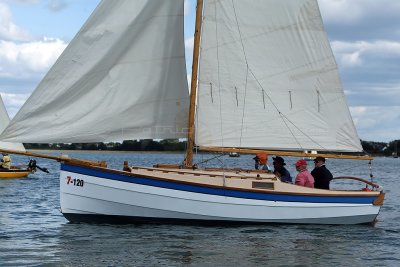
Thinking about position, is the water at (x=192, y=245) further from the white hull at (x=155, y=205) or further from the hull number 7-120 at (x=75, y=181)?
the hull number 7-120 at (x=75, y=181)

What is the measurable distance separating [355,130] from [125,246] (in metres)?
8.59

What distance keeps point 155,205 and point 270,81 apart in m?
5.29

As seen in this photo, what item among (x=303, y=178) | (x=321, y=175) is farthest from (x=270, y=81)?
(x=321, y=175)

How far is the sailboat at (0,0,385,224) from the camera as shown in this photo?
19484mm

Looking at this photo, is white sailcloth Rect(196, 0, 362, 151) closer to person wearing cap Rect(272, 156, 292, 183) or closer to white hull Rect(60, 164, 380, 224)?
person wearing cap Rect(272, 156, 292, 183)

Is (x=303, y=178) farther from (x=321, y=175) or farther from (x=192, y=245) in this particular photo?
(x=192, y=245)

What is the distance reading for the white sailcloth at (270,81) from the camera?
21.1 m

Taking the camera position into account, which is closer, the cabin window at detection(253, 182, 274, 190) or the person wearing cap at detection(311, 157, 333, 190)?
the cabin window at detection(253, 182, 274, 190)

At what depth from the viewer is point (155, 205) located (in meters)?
19.8

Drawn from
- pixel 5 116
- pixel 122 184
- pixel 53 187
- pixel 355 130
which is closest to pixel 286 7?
pixel 355 130

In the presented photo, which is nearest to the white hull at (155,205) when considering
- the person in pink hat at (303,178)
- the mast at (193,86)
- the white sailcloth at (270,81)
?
the person in pink hat at (303,178)

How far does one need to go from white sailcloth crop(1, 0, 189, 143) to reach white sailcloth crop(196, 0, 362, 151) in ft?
3.13

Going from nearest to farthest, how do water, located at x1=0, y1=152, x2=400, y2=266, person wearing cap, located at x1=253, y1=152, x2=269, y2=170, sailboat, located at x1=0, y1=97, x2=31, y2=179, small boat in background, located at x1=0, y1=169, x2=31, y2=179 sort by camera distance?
1. water, located at x1=0, y1=152, x2=400, y2=266
2. person wearing cap, located at x1=253, y1=152, x2=269, y2=170
3. sailboat, located at x1=0, y1=97, x2=31, y2=179
4. small boat in background, located at x1=0, y1=169, x2=31, y2=179

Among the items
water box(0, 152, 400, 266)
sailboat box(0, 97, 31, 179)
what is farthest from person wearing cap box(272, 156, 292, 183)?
sailboat box(0, 97, 31, 179)
